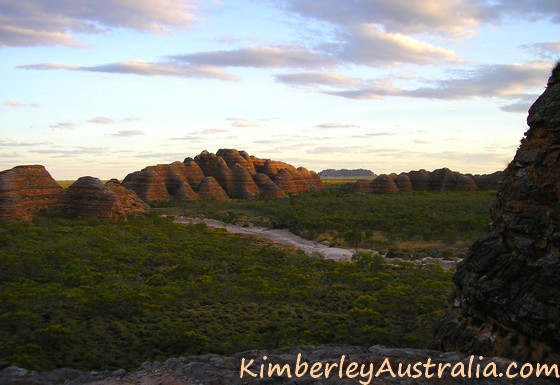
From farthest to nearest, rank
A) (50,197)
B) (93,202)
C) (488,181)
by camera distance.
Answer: (488,181)
(50,197)
(93,202)

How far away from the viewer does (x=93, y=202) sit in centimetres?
3462

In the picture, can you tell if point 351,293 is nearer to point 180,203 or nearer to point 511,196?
point 511,196

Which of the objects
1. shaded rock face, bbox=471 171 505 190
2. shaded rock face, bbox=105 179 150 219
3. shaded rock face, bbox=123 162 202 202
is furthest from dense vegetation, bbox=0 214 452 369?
shaded rock face, bbox=471 171 505 190

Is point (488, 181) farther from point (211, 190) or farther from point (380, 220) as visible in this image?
point (380, 220)

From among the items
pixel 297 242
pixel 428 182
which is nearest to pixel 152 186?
Answer: pixel 297 242

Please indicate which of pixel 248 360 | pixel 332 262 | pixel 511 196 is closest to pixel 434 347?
pixel 511 196

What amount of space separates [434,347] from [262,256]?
13281mm

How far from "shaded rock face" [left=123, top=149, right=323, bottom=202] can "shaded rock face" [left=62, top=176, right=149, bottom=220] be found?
1856 centimetres

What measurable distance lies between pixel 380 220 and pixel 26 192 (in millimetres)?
25918

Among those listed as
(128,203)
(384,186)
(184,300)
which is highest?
(384,186)

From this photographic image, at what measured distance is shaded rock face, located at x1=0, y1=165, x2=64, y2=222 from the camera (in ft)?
100

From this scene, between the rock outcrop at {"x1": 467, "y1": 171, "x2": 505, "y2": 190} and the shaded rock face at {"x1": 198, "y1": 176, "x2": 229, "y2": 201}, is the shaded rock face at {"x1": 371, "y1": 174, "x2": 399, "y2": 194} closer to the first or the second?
the rock outcrop at {"x1": 467, "y1": 171, "x2": 505, "y2": 190}

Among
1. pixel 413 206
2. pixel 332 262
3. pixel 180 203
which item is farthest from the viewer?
pixel 180 203

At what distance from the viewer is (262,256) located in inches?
944
